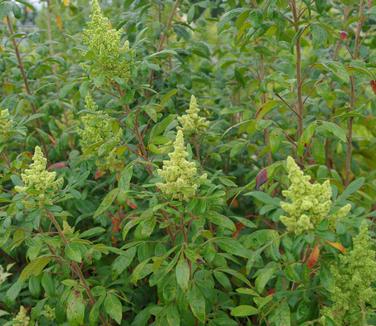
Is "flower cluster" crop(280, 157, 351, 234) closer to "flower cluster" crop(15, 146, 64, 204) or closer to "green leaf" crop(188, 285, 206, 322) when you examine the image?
"green leaf" crop(188, 285, 206, 322)

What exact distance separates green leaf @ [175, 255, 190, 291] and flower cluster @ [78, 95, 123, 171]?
1.97 feet

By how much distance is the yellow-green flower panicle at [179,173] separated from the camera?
6.36 ft

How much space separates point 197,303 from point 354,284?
0.61m

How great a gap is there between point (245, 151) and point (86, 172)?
1350mm

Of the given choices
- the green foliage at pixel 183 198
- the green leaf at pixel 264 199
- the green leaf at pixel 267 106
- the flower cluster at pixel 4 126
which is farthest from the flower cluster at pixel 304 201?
the flower cluster at pixel 4 126

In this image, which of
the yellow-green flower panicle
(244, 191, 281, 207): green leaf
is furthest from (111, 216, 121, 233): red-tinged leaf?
(244, 191, 281, 207): green leaf

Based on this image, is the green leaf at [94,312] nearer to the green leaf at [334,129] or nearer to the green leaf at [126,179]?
the green leaf at [126,179]

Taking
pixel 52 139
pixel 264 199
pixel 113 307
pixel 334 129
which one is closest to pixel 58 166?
pixel 52 139

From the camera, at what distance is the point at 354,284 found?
75.0 inches

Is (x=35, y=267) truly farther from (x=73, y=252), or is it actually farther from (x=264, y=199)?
(x=264, y=199)

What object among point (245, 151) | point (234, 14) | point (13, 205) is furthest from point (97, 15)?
point (245, 151)

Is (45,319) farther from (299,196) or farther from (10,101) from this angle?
(299,196)

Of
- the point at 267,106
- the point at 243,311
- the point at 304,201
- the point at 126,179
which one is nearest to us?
the point at 304,201

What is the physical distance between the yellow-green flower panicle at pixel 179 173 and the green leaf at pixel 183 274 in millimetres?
262
